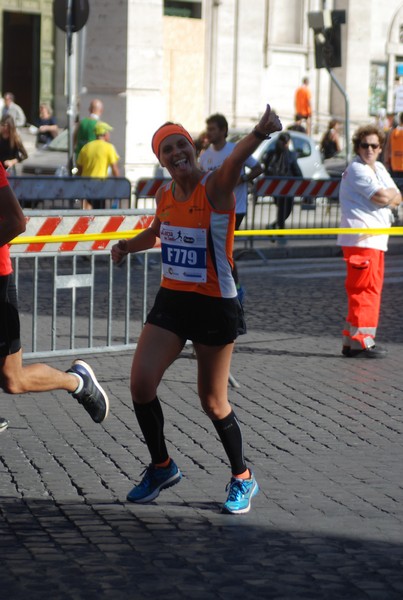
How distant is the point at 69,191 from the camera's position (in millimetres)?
17141

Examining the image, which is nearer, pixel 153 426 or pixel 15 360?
pixel 153 426

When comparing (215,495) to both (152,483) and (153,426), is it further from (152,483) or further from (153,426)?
(153,426)

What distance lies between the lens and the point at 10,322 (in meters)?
6.79

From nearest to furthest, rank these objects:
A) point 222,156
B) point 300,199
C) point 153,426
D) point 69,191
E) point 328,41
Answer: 1. point 153,426
2. point 222,156
3. point 69,191
4. point 300,199
5. point 328,41

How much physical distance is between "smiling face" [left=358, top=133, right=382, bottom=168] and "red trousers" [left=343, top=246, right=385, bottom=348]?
2.16 feet

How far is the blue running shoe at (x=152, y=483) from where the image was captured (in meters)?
6.39

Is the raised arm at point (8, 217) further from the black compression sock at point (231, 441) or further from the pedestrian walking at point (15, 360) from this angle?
the black compression sock at point (231, 441)

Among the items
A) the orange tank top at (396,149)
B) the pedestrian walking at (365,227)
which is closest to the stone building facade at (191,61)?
the orange tank top at (396,149)

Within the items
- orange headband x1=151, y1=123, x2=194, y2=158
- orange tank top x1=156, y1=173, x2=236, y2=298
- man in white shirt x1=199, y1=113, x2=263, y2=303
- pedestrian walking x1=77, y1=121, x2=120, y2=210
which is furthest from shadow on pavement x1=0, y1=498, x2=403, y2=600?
pedestrian walking x1=77, y1=121, x2=120, y2=210

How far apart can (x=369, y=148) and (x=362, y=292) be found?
1066mm

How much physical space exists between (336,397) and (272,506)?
281 cm

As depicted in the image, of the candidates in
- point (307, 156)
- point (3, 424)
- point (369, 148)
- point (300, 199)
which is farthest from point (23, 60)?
point (3, 424)

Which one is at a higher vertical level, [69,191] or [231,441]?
[69,191]

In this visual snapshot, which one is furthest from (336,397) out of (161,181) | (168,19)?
(168,19)
